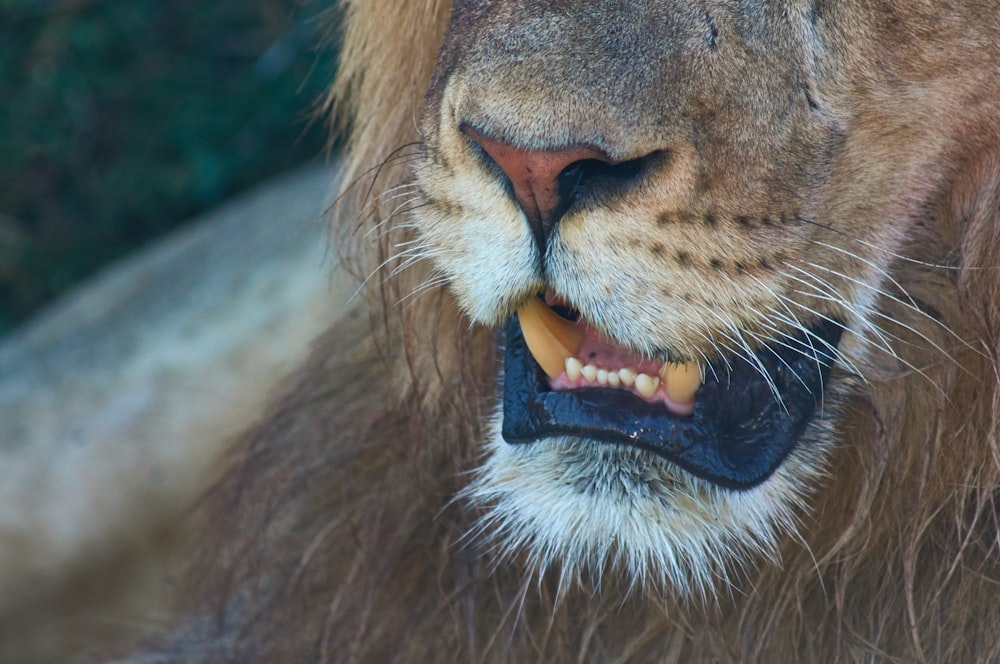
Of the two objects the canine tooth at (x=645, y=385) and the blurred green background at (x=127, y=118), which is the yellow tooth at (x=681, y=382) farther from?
the blurred green background at (x=127, y=118)

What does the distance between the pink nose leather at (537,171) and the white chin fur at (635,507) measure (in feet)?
0.97

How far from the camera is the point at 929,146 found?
154cm

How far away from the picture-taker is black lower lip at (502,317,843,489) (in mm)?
1572

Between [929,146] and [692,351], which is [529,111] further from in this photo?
[929,146]

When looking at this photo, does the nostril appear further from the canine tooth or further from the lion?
the canine tooth

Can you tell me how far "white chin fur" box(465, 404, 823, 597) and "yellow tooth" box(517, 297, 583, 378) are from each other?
0.10 meters

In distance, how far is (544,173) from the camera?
1.39m

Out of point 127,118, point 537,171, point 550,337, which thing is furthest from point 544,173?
point 127,118

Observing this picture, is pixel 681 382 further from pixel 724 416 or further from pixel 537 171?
pixel 537 171

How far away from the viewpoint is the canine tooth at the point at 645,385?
1584 mm

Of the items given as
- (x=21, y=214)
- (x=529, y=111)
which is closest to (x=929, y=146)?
(x=529, y=111)

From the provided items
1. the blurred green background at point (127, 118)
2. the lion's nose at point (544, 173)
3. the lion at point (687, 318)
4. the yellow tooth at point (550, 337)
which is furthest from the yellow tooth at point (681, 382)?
the blurred green background at point (127, 118)

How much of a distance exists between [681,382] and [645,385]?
0.04m

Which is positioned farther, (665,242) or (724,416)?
(724,416)
